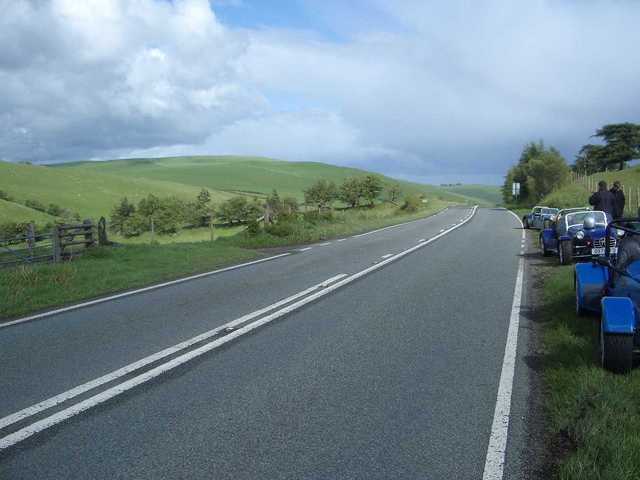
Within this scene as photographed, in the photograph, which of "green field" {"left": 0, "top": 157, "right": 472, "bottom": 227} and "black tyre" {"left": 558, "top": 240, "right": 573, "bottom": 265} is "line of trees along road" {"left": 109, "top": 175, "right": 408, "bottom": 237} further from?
"black tyre" {"left": 558, "top": 240, "right": 573, "bottom": 265}

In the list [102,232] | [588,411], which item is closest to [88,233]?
[102,232]

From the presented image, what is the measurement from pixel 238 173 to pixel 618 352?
149381mm

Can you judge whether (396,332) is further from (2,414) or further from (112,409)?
(2,414)

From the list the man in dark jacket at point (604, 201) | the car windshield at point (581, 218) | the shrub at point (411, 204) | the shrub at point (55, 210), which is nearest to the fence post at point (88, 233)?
the car windshield at point (581, 218)

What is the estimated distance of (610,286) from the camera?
689cm

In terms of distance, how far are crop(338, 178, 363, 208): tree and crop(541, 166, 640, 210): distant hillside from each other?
3843 cm

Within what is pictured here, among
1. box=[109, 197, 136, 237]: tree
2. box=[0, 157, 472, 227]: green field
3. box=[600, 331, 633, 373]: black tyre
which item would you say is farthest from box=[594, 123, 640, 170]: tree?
box=[600, 331, 633, 373]: black tyre

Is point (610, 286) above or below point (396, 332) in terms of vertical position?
above

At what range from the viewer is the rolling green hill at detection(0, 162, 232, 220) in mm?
87438

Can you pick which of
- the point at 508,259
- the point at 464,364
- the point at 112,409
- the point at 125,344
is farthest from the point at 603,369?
the point at 508,259

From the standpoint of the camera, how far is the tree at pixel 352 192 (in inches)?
3752

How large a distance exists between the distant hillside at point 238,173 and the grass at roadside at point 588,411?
371ft

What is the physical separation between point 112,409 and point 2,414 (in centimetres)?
84

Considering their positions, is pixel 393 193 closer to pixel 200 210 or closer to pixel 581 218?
pixel 200 210
